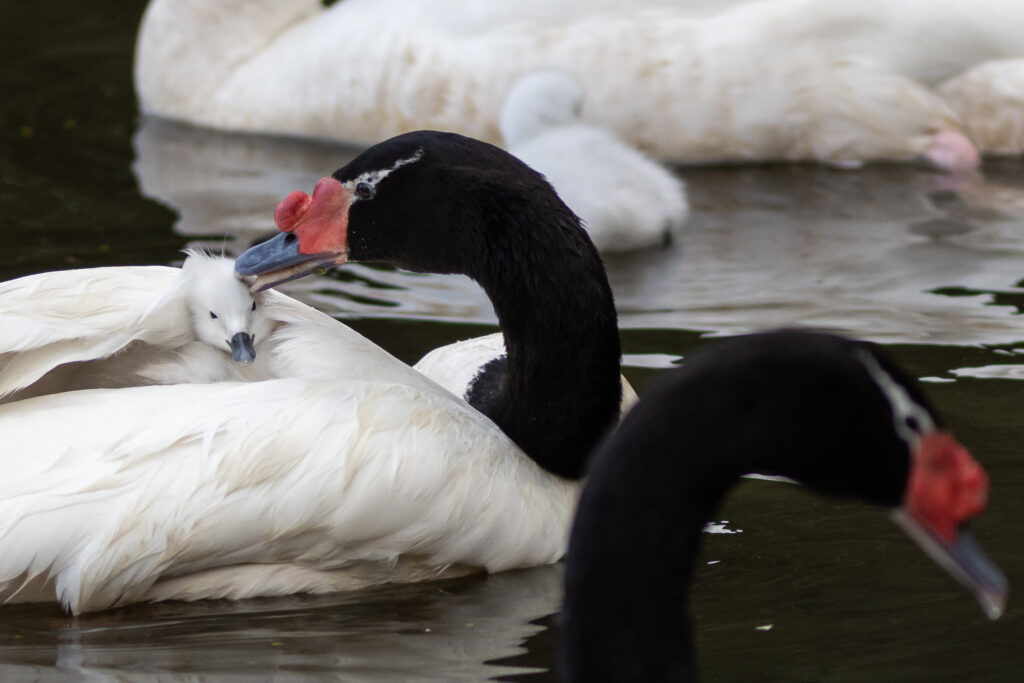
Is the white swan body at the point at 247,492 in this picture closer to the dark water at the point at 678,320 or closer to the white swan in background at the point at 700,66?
the dark water at the point at 678,320

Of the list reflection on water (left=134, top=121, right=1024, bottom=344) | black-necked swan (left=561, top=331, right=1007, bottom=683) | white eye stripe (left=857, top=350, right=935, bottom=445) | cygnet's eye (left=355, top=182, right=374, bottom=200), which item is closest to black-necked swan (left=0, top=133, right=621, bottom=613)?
cygnet's eye (left=355, top=182, right=374, bottom=200)

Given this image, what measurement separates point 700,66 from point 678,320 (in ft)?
5.91

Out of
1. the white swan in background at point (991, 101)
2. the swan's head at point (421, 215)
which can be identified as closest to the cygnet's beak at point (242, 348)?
the swan's head at point (421, 215)

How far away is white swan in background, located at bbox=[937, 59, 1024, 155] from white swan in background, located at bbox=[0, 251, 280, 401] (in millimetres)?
3847

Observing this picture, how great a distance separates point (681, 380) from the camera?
2094mm

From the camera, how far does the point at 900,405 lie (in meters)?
2.14

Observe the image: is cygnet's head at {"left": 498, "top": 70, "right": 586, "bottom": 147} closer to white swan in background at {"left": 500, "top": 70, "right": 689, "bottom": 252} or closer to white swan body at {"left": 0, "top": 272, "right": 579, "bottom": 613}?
white swan in background at {"left": 500, "top": 70, "right": 689, "bottom": 252}

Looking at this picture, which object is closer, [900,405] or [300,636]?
[900,405]

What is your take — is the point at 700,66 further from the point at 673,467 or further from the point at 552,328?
the point at 673,467

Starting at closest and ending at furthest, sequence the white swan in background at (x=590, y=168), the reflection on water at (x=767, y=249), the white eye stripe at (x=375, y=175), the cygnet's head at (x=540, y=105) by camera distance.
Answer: the white eye stripe at (x=375, y=175)
the reflection on water at (x=767, y=249)
the white swan in background at (x=590, y=168)
the cygnet's head at (x=540, y=105)

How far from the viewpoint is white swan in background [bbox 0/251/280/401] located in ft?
11.6

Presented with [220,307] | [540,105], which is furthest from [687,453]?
[540,105]

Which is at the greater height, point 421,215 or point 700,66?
point 421,215

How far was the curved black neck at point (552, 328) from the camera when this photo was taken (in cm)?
365
